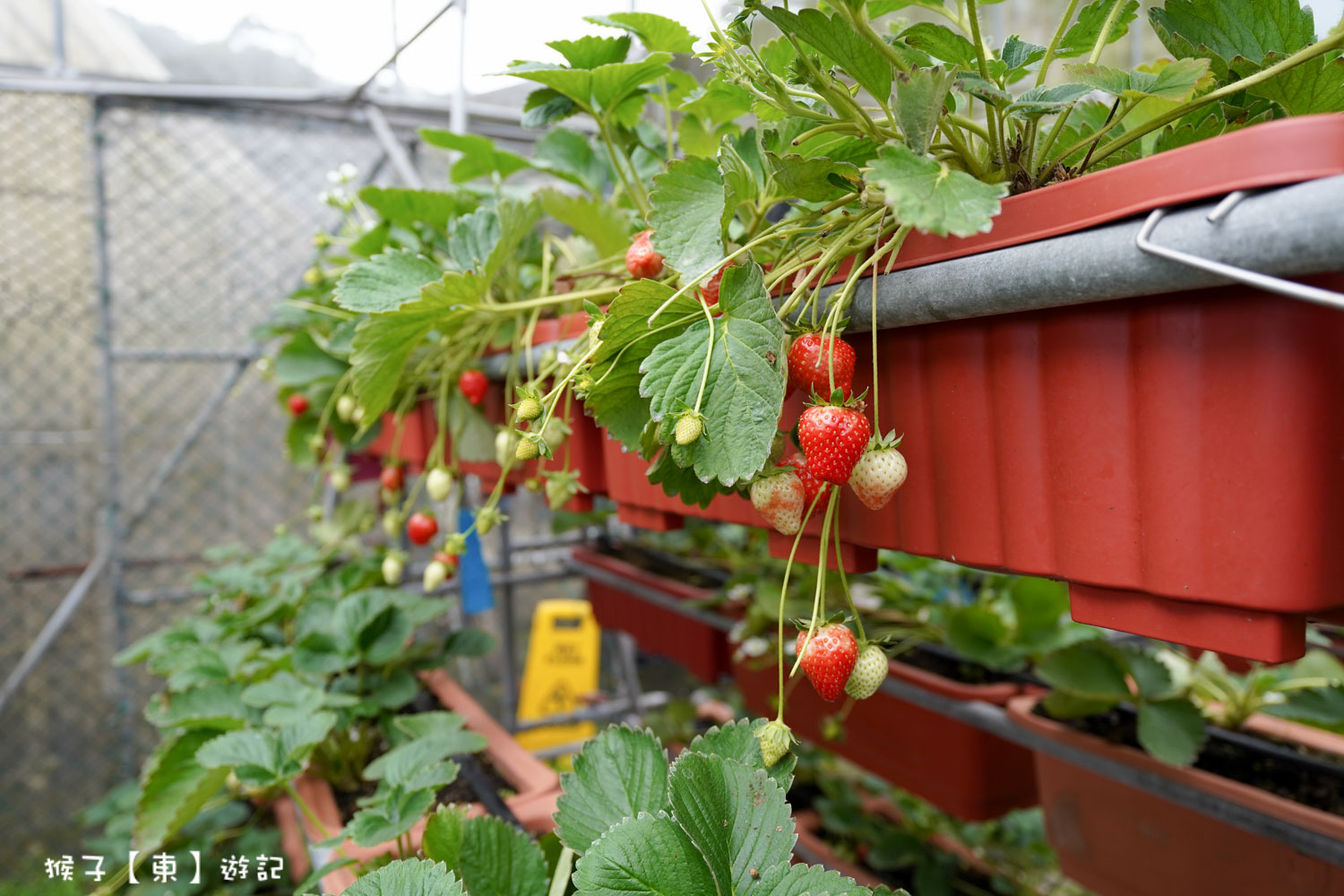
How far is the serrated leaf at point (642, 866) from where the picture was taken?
34cm

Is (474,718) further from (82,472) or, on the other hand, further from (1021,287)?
(82,472)

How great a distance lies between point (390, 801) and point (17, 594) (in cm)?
208

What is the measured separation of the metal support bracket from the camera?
22 cm

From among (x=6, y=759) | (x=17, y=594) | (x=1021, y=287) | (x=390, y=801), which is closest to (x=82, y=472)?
(x=17, y=594)

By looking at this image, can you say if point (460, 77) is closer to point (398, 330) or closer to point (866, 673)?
point (398, 330)

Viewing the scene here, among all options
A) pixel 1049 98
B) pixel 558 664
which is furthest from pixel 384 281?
pixel 558 664

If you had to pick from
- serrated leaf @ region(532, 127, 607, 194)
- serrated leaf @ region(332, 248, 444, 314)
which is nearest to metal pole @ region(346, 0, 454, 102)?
serrated leaf @ region(532, 127, 607, 194)

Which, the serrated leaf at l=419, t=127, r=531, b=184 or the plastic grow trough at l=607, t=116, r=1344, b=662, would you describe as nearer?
the plastic grow trough at l=607, t=116, r=1344, b=662

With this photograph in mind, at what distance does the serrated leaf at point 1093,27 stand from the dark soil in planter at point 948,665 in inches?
27.3

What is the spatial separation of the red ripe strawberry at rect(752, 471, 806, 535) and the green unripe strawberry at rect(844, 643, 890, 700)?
0.21 feet

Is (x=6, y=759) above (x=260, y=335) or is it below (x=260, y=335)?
below

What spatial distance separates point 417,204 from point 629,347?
409 millimetres

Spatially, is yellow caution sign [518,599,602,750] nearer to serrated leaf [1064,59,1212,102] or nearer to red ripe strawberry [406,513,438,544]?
red ripe strawberry [406,513,438,544]

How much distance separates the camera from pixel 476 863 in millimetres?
480
